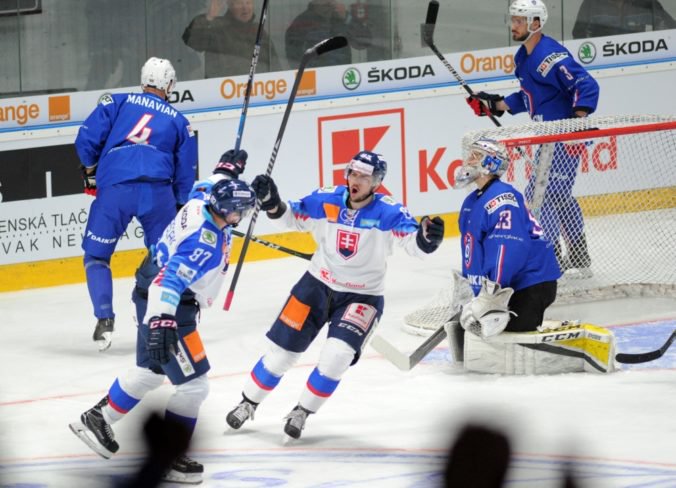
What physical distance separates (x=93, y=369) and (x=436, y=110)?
3.06 meters

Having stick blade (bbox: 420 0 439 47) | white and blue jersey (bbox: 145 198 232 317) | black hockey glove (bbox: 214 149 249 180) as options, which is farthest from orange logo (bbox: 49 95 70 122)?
white and blue jersey (bbox: 145 198 232 317)

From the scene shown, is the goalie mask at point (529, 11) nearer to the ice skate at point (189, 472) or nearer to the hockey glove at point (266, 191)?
the hockey glove at point (266, 191)

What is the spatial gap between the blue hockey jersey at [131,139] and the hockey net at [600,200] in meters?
1.31

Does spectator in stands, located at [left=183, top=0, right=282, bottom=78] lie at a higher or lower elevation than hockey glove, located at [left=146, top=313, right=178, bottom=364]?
higher

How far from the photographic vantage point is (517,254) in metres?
4.74

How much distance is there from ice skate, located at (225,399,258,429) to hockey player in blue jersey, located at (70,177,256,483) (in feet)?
1.56

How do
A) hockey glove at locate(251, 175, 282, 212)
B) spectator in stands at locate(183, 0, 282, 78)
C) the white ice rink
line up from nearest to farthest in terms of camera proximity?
the white ice rink, hockey glove at locate(251, 175, 282, 212), spectator in stands at locate(183, 0, 282, 78)

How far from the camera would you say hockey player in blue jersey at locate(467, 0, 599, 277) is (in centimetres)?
619

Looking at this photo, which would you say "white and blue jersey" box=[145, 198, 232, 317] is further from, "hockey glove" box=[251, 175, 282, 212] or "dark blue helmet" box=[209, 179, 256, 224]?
"hockey glove" box=[251, 175, 282, 212]

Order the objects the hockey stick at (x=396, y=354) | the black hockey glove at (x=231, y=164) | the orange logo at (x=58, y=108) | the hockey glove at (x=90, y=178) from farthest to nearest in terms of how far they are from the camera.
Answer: the orange logo at (x=58, y=108) < the hockey glove at (x=90, y=178) < the hockey stick at (x=396, y=354) < the black hockey glove at (x=231, y=164)

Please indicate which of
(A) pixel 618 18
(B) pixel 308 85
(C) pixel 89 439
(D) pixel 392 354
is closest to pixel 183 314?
(C) pixel 89 439

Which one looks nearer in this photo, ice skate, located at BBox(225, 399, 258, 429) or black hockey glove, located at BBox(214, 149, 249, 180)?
ice skate, located at BBox(225, 399, 258, 429)

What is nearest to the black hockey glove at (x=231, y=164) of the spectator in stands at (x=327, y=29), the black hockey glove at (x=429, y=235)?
the black hockey glove at (x=429, y=235)

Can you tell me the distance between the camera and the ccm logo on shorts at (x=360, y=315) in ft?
13.6
